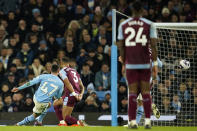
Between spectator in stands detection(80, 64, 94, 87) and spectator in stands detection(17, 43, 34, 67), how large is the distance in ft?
5.71

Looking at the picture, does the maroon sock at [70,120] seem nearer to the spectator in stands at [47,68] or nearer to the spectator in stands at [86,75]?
the spectator in stands at [47,68]

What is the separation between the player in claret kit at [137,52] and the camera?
7973 mm

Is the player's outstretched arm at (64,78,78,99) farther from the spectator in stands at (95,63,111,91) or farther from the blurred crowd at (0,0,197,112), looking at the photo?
the spectator in stands at (95,63,111,91)

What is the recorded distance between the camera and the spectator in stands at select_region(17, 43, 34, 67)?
15.4m

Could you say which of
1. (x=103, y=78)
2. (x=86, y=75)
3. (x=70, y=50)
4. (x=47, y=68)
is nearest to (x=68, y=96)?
(x=47, y=68)

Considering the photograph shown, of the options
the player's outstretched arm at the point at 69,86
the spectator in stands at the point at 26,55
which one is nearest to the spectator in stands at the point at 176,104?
the player's outstretched arm at the point at 69,86

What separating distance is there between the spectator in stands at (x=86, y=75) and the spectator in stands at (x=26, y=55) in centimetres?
174

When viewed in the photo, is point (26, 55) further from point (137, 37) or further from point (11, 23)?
point (137, 37)

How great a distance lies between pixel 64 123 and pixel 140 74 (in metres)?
3.72

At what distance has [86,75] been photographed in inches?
570

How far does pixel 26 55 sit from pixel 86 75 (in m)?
2.00

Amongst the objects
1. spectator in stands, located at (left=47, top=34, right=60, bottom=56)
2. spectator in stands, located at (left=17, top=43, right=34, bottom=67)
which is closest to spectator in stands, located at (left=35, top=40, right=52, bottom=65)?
spectator in stands, located at (left=47, top=34, right=60, bottom=56)

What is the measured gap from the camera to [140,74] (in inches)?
317

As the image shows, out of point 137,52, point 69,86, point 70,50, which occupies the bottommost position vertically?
point 69,86
